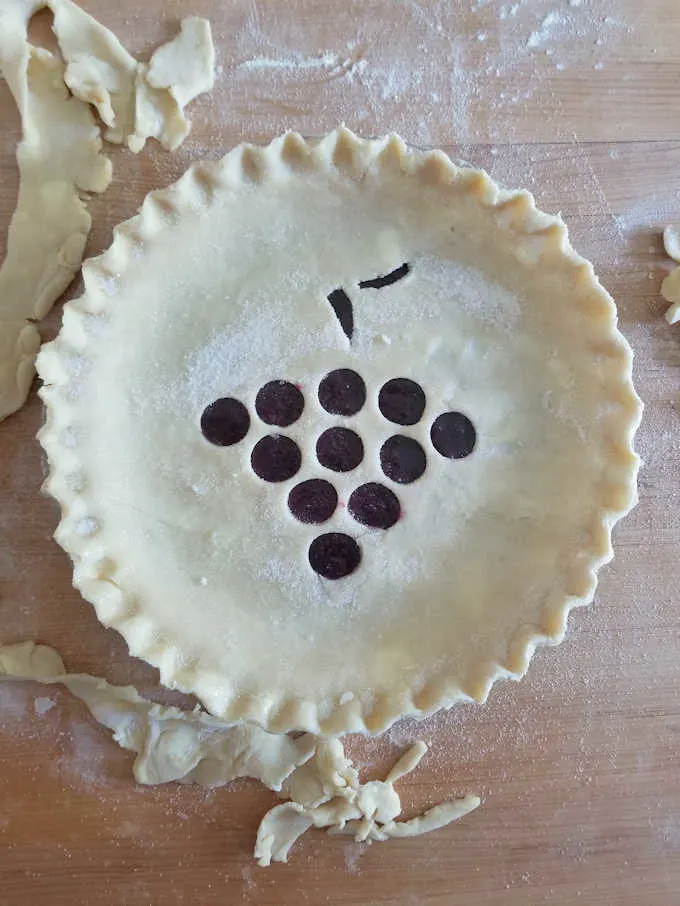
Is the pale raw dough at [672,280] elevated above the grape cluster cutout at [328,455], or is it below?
above

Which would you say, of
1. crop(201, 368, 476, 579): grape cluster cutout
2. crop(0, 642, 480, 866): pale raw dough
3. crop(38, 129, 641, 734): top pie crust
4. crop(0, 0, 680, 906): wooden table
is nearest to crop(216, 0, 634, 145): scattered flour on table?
crop(0, 0, 680, 906): wooden table

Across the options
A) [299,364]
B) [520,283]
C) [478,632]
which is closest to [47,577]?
[299,364]

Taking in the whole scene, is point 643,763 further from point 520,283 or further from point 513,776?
point 520,283

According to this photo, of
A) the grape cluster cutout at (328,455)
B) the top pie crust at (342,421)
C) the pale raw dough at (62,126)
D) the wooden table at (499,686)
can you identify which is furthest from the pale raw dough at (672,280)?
the pale raw dough at (62,126)

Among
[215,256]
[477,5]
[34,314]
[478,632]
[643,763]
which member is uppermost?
[477,5]

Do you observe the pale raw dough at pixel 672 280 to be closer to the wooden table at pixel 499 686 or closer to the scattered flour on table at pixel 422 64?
the wooden table at pixel 499 686
